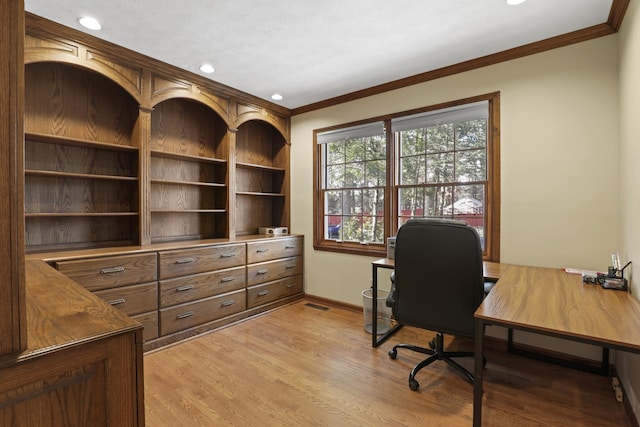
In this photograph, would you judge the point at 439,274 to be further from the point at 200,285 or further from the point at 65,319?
the point at 200,285

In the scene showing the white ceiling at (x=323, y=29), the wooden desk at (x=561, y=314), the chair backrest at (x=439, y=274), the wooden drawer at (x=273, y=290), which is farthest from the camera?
the wooden drawer at (x=273, y=290)

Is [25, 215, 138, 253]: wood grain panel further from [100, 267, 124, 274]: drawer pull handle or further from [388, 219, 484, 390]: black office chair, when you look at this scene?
[388, 219, 484, 390]: black office chair

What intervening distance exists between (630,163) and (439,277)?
1353 mm

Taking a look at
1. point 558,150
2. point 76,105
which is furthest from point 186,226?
point 558,150

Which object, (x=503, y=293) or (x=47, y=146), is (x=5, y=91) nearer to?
(x=503, y=293)

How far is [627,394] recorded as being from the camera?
1896 mm

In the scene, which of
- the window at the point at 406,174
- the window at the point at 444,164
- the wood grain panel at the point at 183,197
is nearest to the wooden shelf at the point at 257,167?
the wood grain panel at the point at 183,197

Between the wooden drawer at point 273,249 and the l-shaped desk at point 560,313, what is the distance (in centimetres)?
245

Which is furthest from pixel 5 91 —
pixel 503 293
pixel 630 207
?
pixel 630 207

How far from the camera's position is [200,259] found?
303 cm

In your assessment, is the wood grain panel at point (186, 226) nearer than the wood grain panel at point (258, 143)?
Yes

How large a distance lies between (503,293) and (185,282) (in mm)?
2585

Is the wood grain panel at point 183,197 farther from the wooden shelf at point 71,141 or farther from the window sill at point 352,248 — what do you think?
the window sill at point 352,248

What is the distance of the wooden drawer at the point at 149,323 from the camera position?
262cm
